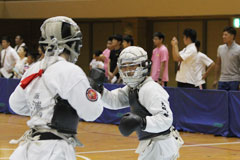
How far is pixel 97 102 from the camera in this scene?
4.21 meters

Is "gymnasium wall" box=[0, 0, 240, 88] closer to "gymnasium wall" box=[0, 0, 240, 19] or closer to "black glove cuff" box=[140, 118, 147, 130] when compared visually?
"gymnasium wall" box=[0, 0, 240, 19]

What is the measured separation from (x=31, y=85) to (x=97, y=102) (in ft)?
1.85

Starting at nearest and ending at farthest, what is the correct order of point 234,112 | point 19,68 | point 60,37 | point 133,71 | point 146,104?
point 60,37, point 146,104, point 133,71, point 234,112, point 19,68

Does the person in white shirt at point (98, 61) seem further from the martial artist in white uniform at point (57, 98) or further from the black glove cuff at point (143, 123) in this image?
the martial artist in white uniform at point (57, 98)

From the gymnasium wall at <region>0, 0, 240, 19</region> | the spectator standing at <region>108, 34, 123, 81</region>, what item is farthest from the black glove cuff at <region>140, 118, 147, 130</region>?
the gymnasium wall at <region>0, 0, 240, 19</region>

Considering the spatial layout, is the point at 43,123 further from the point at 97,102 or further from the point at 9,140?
the point at 9,140

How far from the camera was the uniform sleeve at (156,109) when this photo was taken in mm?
5109

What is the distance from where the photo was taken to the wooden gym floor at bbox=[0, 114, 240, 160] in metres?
9.62

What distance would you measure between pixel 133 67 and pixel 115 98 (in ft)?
1.23

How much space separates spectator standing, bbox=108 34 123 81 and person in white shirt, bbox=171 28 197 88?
8.20 feet

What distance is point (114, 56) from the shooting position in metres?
14.5

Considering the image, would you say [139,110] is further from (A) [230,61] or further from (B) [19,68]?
(B) [19,68]

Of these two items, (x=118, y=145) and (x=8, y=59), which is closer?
(x=118, y=145)

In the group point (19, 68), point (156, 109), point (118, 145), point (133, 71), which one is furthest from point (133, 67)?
point (19, 68)
